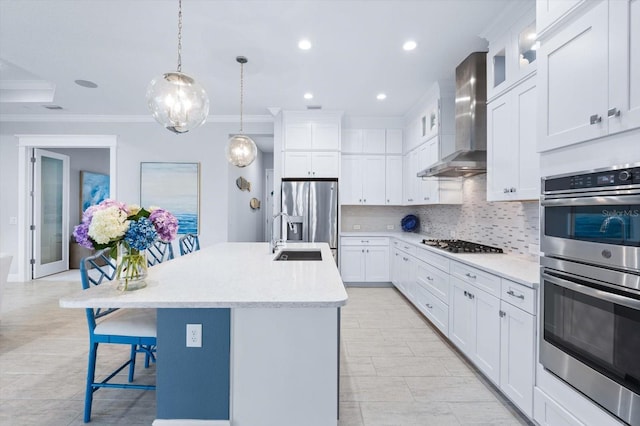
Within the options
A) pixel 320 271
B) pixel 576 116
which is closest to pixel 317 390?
pixel 320 271

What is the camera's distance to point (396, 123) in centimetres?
537

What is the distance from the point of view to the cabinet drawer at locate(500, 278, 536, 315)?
5.78 feet

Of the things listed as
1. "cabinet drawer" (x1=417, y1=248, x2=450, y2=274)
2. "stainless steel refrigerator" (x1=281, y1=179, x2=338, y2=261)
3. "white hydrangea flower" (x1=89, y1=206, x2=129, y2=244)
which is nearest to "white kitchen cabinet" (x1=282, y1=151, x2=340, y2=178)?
"stainless steel refrigerator" (x1=281, y1=179, x2=338, y2=261)

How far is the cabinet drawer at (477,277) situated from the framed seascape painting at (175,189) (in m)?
4.27

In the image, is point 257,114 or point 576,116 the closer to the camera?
point 576,116

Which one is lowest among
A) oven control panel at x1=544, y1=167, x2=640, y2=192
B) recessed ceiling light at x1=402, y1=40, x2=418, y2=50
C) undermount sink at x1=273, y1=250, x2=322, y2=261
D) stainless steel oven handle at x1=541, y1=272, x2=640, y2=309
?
undermount sink at x1=273, y1=250, x2=322, y2=261

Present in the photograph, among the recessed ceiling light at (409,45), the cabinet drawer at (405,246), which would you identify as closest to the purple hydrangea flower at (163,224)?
the recessed ceiling light at (409,45)

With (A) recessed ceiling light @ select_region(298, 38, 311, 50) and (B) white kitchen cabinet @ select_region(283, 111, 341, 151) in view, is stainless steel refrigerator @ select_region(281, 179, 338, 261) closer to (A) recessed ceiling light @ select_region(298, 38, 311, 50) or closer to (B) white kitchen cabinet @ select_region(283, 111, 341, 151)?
(B) white kitchen cabinet @ select_region(283, 111, 341, 151)

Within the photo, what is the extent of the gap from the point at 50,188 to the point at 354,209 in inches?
232

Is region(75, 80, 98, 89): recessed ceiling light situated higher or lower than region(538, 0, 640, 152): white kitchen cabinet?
higher

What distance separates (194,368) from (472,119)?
3.01 metres

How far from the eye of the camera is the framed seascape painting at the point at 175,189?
5.35 meters

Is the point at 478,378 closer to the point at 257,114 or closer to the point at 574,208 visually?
the point at 574,208

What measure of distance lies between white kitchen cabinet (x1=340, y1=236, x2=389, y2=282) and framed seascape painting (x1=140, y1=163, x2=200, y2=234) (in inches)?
103
